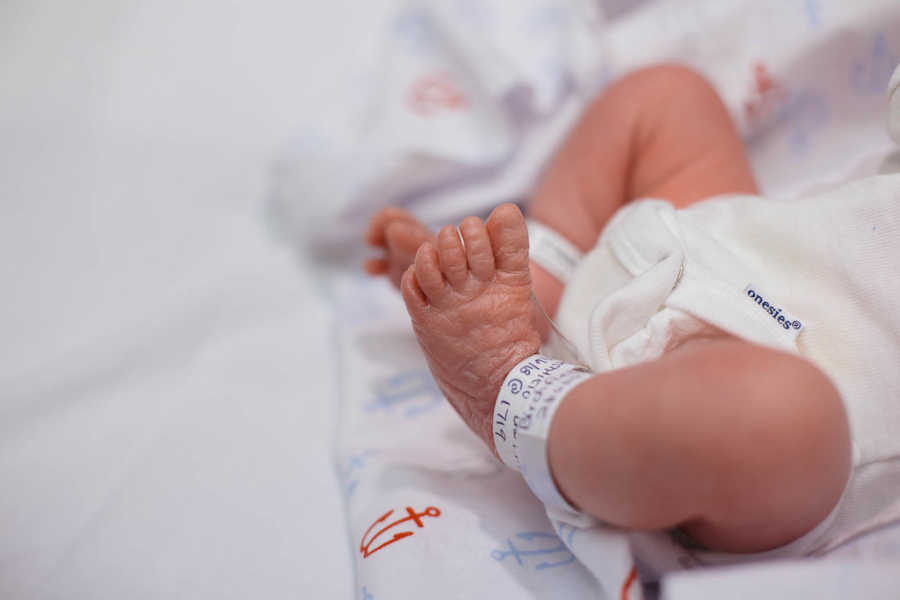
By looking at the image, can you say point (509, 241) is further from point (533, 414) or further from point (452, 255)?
point (533, 414)

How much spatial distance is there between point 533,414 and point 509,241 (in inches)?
6.3

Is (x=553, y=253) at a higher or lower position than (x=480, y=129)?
lower

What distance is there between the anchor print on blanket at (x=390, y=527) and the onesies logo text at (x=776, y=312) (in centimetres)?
37

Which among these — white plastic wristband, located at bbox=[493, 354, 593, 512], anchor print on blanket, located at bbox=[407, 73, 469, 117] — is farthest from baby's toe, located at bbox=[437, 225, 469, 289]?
anchor print on blanket, located at bbox=[407, 73, 469, 117]

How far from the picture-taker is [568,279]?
83cm

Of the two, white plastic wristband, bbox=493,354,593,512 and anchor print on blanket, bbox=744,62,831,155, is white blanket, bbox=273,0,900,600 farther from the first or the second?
white plastic wristband, bbox=493,354,593,512

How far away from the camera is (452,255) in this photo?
0.59m

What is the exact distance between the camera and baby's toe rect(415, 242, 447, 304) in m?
0.60

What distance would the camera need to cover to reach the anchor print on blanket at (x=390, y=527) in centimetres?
62

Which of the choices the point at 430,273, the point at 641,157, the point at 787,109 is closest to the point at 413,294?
the point at 430,273

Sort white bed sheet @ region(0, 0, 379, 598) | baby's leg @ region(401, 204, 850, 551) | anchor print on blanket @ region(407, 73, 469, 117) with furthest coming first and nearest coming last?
anchor print on blanket @ region(407, 73, 469, 117) → white bed sheet @ region(0, 0, 379, 598) → baby's leg @ region(401, 204, 850, 551)

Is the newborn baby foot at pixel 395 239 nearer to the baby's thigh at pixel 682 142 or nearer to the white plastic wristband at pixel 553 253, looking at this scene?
the white plastic wristband at pixel 553 253

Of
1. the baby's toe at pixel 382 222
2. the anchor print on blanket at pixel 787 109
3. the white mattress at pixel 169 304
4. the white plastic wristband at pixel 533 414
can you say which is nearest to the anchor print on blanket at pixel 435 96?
the white mattress at pixel 169 304

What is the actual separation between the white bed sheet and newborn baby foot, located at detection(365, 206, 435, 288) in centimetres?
15
